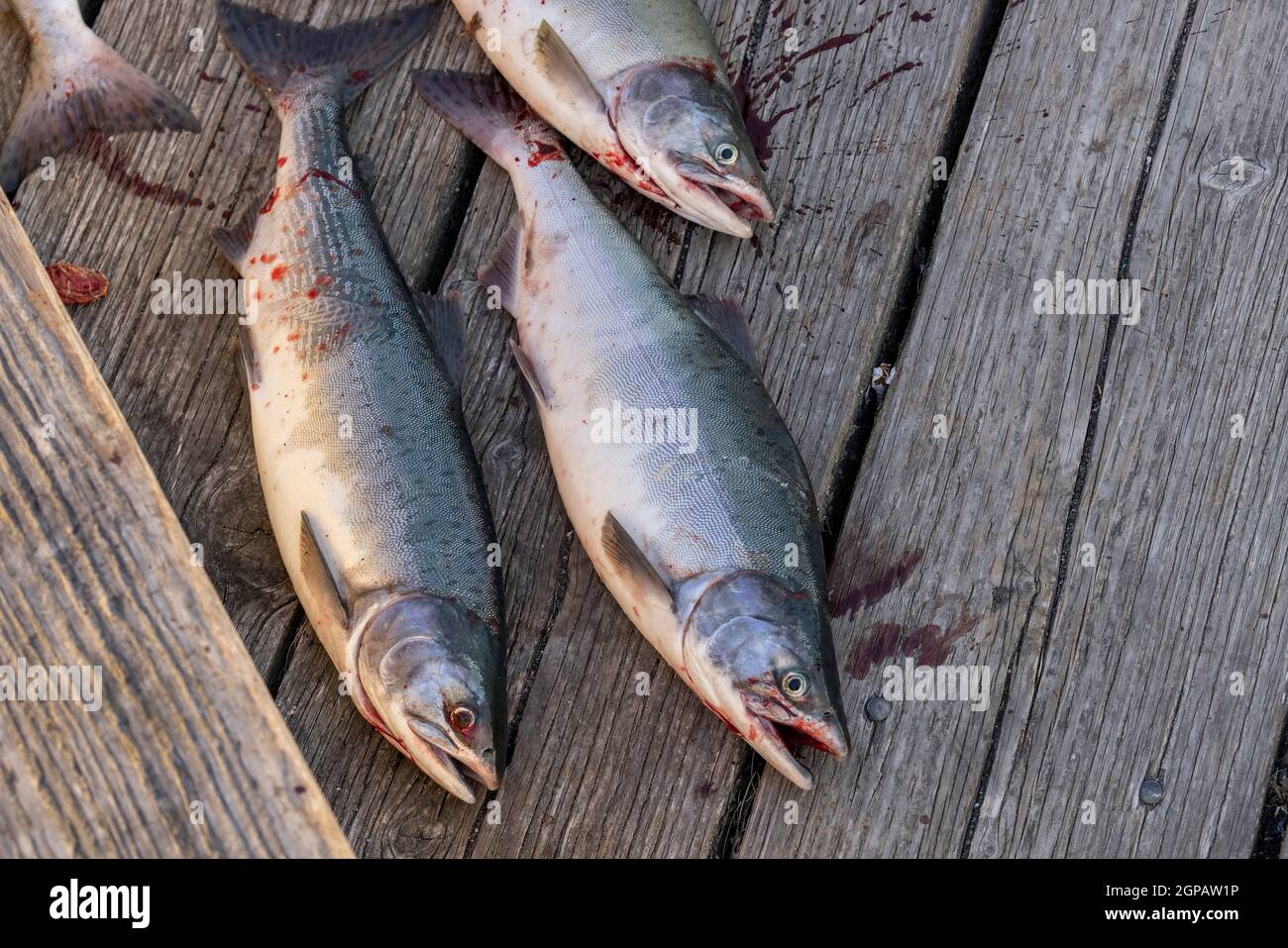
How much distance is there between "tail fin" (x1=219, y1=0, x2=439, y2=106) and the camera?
3.66m

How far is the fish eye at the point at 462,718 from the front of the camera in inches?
122

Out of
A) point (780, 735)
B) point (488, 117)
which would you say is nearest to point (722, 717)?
point (780, 735)

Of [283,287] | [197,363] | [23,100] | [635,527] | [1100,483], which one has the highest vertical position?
[23,100]

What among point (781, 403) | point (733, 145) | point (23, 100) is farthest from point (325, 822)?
point (23, 100)

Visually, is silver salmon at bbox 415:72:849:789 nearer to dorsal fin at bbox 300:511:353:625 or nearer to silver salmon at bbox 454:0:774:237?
silver salmon at bbox 454:0:774:237

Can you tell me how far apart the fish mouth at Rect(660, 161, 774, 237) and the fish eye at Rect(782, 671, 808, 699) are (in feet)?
4.53

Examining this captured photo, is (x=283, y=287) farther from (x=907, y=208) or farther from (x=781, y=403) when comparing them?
(x=907, y=208)

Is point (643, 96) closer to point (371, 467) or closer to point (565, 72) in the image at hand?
point (565, 72)

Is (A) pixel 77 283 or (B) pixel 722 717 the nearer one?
(B) pixel 722 717

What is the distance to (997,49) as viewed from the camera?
12.9 feet

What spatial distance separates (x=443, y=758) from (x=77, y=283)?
184 cm

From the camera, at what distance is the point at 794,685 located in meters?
3.14

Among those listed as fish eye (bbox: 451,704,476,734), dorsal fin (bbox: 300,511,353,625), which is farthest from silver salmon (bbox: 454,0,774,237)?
fish eye (bbox: 451,704,476,734)
